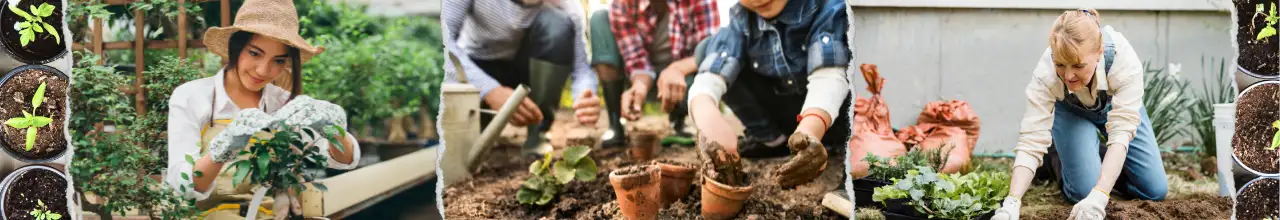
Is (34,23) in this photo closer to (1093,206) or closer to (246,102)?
(246,102)

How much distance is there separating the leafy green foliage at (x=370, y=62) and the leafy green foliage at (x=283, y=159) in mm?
165

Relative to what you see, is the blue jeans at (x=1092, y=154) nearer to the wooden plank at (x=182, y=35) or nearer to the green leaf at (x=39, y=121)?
the wooden plank at (x=182, y=35)

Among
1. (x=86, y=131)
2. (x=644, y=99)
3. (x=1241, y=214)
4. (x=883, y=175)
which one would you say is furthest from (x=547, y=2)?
(x=1241, y=214)

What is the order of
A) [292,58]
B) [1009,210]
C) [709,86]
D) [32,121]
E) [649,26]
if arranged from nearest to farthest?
[1009,210] → [292,58] → [32,121] → [709,86] → [649,26]

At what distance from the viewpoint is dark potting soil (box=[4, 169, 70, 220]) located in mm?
3805

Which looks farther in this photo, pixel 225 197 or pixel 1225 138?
pixel 225 197

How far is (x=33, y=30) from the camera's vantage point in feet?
12.1

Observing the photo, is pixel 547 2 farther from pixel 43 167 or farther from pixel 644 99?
pixel 43 167

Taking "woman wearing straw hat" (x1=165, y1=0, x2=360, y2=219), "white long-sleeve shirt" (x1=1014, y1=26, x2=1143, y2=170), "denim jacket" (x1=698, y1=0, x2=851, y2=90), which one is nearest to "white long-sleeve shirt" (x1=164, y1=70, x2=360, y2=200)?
"woman wearing straw hat" (x1=165, y1=0, x2=360, y2=219)

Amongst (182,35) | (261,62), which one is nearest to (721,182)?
(261,62)

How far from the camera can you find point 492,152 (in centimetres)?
414

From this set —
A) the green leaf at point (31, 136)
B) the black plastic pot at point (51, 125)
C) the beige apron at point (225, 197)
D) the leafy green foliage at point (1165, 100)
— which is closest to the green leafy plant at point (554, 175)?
the beige apron at point (225, 197)

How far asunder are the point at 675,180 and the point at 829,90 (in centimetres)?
77

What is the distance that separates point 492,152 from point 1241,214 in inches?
127
